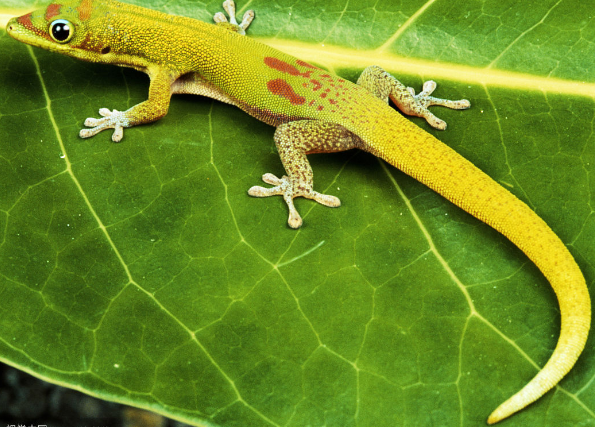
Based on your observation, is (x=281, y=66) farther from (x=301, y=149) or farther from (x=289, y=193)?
(x=289, y=193)

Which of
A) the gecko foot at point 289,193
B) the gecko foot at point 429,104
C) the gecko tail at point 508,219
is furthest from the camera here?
the gecko foot at point 429,104

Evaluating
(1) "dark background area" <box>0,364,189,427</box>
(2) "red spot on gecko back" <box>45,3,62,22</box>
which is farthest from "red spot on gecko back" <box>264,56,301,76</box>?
(1) "dark background area" <box>0,364,189,427</box>

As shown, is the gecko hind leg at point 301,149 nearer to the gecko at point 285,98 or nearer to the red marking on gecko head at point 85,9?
the gecko at point 285,98

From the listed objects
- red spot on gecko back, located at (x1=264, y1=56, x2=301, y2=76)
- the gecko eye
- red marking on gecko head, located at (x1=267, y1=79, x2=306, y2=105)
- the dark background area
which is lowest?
the dark background area

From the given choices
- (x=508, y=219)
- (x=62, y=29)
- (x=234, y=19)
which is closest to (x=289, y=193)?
(x=508, y=219)

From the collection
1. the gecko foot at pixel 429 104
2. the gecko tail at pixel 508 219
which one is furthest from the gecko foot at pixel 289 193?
the gecko foot at pixel 429 104

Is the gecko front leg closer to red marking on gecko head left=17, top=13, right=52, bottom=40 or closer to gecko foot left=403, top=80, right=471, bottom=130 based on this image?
red marking on gecko head left=17, top=13, right=52, bottom=40

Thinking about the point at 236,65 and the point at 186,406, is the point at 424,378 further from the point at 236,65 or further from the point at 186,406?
the point at 236,65
